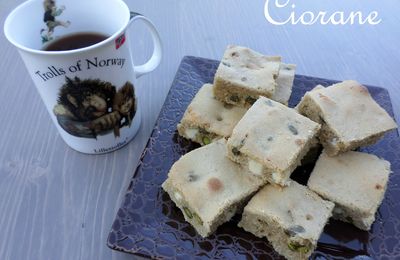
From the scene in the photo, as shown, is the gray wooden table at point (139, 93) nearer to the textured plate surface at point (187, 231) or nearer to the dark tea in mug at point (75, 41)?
the textured plate surface at point (187, 231)

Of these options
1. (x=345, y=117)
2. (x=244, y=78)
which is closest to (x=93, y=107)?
(x=244, y=78)

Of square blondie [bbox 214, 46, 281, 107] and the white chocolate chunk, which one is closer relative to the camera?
the white chocolate chunk

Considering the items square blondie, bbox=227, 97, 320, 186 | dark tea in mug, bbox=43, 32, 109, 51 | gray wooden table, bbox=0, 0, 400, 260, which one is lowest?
gray wooden table, bbox=0, 0, 400, 260

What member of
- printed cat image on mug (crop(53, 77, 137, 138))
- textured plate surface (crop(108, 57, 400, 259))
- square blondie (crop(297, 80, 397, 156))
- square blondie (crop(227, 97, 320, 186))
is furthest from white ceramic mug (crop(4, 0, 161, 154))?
square blondie (crop(297, 80, 397, 156))

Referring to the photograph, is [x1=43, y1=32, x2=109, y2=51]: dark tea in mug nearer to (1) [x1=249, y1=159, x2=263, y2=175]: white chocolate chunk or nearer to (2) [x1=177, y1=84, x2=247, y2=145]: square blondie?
(2) [x1=177, y1=84, x2=247, y2=145]: square blondie

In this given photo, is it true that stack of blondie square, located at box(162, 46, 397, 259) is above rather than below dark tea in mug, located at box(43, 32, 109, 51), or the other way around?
below

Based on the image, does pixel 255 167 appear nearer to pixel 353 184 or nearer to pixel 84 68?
pixel 353 184

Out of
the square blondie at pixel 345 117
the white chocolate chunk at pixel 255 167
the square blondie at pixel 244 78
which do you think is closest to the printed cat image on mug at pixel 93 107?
the square blondie at pixel 244 78
